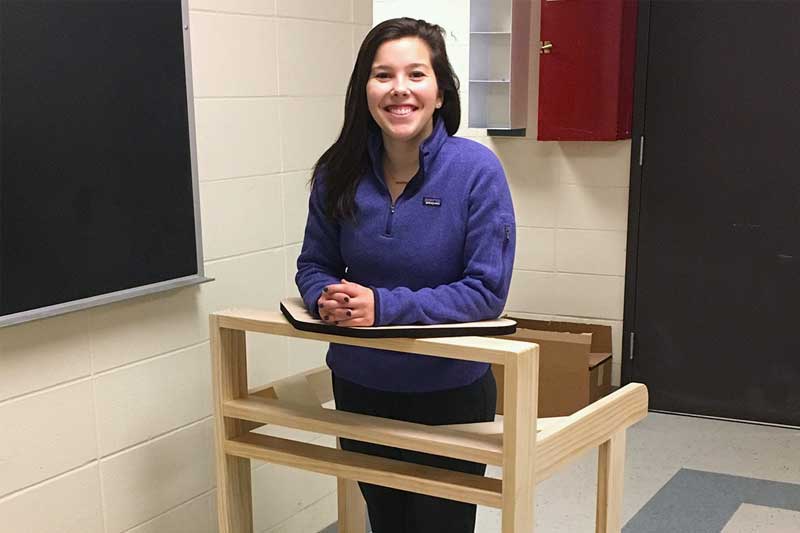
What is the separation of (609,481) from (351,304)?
679 millimetres

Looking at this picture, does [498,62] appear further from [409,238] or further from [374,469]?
[374,469]

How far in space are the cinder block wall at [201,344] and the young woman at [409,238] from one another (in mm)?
553

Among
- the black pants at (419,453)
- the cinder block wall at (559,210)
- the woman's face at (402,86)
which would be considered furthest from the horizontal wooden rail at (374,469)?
the cinder block wall at (559,210)

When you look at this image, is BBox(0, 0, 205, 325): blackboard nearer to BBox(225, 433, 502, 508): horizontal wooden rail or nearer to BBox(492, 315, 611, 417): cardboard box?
BBox(225, 433, 502, 508): horizontal wooden rail

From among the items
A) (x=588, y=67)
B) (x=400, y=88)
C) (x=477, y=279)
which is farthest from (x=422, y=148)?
(x=588, y=67)

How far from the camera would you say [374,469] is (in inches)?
64.6

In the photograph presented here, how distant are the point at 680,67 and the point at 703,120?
0.25 metres

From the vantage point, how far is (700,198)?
3809mm

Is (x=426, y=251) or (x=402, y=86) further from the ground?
(x=402, y=86)

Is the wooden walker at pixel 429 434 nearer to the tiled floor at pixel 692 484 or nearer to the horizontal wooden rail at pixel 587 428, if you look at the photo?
the horizontal wooden rail at pixel 587 428

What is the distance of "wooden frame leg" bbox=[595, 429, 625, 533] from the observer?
179cm

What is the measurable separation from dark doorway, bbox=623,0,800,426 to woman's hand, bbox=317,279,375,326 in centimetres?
264

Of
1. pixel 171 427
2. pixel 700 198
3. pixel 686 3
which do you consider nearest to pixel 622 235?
pixel 700 198

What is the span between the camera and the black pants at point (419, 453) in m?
1.75
